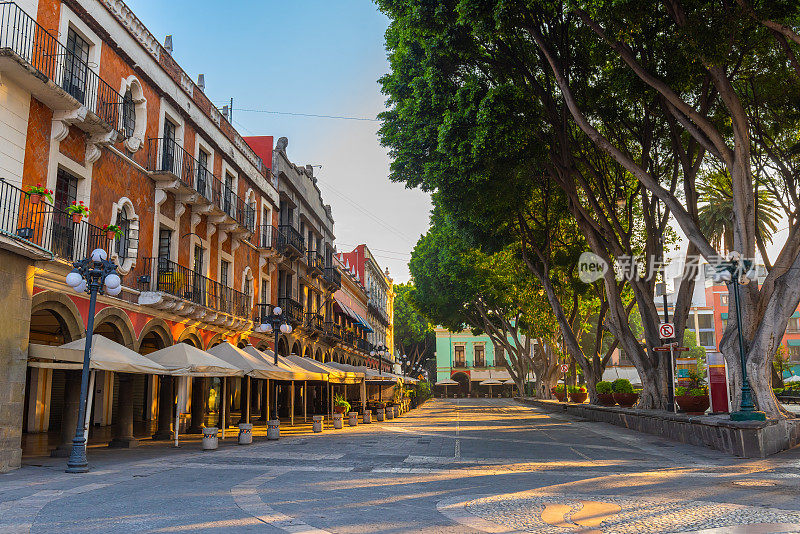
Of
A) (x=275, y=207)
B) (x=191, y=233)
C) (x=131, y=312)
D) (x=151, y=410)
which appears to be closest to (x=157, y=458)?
(x=131, y=312)

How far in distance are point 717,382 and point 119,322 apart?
1607 cm

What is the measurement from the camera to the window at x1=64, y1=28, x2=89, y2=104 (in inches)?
585

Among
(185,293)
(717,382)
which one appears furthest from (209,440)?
(717,382)

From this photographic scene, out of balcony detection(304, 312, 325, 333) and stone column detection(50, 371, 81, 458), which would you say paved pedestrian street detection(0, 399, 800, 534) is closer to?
stone column detection(50, 371, 81, 458)

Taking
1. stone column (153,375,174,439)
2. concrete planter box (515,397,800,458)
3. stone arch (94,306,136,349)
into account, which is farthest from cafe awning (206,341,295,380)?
concrete planter box (515,397,800,458)

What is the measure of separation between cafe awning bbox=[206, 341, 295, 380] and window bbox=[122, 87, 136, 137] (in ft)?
21.2

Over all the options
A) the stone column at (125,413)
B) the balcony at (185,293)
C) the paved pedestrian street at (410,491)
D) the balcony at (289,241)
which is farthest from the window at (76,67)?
the balcony at (289,241)

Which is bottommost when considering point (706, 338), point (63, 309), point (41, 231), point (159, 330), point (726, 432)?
point (726, 432)

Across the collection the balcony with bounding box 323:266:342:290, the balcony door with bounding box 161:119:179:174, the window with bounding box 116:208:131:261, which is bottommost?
the window with bounding box 116:208:131:261

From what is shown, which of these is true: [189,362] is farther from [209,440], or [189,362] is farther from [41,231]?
[41,231]

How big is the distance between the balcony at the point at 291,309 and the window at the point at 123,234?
12311 millimetres

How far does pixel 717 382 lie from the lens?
58.8 ft

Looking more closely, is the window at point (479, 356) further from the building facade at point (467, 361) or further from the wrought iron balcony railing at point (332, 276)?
the wrought iron balcony railing at point (332, 276)

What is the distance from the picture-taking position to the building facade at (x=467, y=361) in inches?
3145
